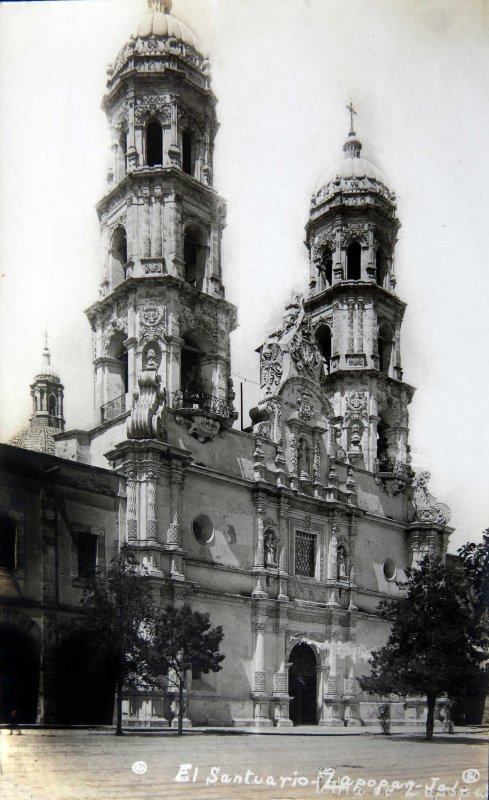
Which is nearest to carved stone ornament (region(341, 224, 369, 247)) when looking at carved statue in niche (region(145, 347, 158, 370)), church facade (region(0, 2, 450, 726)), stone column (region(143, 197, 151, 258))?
church facade (region(0, 2, 450, 726))

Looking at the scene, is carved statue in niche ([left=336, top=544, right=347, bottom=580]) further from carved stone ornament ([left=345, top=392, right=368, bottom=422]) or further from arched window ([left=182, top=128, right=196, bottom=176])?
arched window ([left=182, top=128, right=196, bottom=176])

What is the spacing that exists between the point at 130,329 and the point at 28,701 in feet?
40.5

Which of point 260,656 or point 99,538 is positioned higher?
point 99,538

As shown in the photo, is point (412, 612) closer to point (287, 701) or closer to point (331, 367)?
point (287, 701)

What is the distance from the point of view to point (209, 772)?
1298 centimetres

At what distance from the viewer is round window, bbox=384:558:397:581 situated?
106ft

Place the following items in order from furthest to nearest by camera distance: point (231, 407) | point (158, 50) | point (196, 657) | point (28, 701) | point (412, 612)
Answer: point (231, 407), point (158, 50), point (412, 612), point (196, 657), point (28, 701)

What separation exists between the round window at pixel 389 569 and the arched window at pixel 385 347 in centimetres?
694

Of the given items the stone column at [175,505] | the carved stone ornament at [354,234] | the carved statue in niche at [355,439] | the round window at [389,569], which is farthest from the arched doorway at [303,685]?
the carved stone ornament at [354,234]

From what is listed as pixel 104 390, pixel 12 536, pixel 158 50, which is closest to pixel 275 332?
pixel 104 390

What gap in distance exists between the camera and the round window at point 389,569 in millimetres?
32312

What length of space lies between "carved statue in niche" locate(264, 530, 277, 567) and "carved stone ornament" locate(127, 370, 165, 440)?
4.86 meters

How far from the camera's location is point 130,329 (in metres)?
27.4

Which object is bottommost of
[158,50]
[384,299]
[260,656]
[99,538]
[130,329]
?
[260,656]
